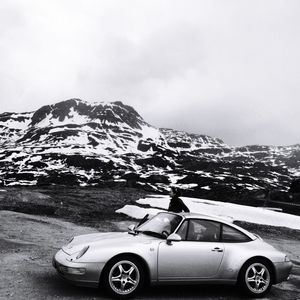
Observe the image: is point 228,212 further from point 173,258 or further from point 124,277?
point 124,277

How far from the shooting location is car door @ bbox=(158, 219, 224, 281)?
26.2 feet

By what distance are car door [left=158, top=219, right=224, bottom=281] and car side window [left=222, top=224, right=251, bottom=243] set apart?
16cm

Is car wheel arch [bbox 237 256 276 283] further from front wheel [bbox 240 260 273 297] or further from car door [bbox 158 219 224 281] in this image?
car door [bbox 158 219 224 281]

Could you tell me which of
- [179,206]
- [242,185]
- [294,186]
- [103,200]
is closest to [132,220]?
[103,200]

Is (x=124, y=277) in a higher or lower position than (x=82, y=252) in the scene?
lower

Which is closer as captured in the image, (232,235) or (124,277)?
(124,277)

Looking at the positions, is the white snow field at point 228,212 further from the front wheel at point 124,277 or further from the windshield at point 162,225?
the front wheel at point 124,277

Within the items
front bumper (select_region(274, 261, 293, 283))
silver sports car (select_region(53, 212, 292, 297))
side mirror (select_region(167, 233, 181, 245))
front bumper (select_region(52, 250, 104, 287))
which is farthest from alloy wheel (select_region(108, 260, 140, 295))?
front bumper (select_region(274, 261, 293, 283))

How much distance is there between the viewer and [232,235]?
8.82 metres

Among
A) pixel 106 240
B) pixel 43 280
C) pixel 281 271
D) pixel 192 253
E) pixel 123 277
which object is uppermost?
pixel 106 240

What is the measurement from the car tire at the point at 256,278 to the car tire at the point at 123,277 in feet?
7.22

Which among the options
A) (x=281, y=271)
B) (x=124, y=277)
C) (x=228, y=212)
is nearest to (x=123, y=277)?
(x=124, y=277)

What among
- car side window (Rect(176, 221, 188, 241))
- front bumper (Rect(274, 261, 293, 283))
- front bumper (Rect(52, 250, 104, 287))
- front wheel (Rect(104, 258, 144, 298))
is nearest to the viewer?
front bumper (Rect(52, 250, 104, 287))

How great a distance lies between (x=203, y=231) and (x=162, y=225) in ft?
2.96
